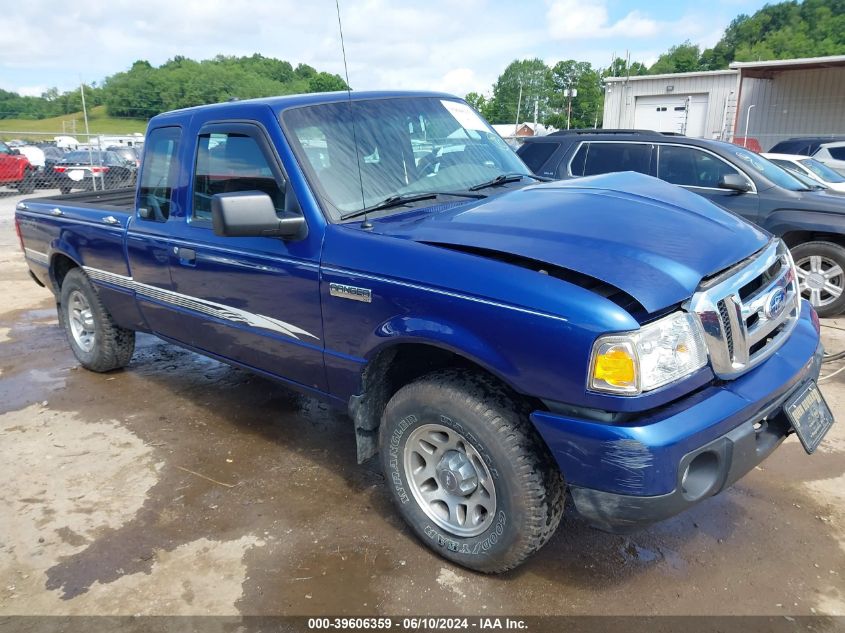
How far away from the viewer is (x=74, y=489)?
11.9 feet

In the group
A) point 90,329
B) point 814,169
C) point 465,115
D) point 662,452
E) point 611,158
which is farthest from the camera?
point 814,169

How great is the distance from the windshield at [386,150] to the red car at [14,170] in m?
19.1

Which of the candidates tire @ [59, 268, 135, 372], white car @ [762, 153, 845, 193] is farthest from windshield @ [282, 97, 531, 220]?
white car @ [762, 153, 845, 193]

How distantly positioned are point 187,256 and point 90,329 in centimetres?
210

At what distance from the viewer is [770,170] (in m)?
6.98

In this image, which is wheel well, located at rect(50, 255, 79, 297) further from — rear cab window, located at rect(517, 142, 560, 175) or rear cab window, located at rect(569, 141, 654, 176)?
rear cab window, located at rect(569, 141, 654, 176)

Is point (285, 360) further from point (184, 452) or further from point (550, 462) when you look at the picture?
point (550, 462)

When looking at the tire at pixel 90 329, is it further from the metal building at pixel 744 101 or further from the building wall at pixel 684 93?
the building wall at pixel 684 93

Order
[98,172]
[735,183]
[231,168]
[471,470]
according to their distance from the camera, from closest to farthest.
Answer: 1. [471,470]
2. [231,168]
3. [735,183]
4. [98,172]

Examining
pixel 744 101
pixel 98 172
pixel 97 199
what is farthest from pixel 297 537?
pixel 744 101

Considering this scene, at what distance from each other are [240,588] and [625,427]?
5.83ft

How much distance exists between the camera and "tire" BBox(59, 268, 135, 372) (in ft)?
16.7

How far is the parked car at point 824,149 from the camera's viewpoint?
44.8 feet

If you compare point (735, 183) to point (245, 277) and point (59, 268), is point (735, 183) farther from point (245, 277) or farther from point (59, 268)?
point (59, 268)
